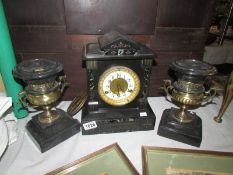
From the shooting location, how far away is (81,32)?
121 cm

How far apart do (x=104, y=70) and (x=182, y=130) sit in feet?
1.82

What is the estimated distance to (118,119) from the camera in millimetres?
1103

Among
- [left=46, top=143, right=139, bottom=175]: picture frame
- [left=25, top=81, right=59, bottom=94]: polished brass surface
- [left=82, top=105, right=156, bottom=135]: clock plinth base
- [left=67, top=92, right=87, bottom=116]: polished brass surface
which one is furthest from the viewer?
[left=67, top=92, right=87, bottom=116]: polished brass surface

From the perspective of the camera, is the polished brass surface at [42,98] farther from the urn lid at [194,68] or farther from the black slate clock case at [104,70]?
the urn lid at [194,68]

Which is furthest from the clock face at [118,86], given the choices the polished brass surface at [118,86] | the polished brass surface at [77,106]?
the polished brass surface at [77,106]

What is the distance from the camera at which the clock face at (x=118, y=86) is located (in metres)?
1.02

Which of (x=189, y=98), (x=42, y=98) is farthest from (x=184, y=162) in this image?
(x=42, y=98)

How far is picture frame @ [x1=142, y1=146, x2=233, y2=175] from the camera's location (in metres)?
0.89

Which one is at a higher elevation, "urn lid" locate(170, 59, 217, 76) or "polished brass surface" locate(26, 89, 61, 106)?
"urn lid" locate(170, 59, 217, 76)

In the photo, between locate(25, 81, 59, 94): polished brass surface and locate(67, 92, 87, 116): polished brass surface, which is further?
locate(67, 92, 87, 116): polished brass surface

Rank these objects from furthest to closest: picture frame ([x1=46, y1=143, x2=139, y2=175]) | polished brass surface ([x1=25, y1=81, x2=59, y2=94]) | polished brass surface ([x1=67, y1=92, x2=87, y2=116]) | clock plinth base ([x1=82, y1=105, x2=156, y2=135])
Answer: polished brass surface ([x1=67, y1=92, x2=87, y2=116])
clock plinth base ([x1=82, y1=105, x2=156, y2=135])
polished brass surface ([x1=25, y1=81, x2=59, y2=94])
picture frame ([x1=46, y1=143, x2=139, y2=175])

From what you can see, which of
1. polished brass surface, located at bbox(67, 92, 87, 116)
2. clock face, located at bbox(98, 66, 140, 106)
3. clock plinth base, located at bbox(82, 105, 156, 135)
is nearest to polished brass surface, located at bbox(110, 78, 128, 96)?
clock face, located at bbox(98, 66, 140, 106)

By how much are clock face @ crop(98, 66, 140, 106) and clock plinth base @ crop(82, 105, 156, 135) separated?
0.21 ft

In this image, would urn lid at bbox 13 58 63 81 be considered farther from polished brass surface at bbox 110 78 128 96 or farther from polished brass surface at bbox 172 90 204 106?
polished brass surface at bbox 172 90 204 106
